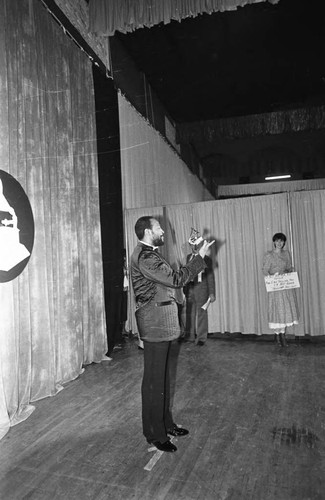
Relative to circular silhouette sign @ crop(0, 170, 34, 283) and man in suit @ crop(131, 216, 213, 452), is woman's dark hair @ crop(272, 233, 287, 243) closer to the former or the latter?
man in suit @ crop(131, 216, 213, 452)

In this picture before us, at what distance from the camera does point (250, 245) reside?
16.0 feet

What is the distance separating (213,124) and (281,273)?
4.37 meters

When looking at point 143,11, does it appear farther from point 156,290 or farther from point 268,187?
point 268,187

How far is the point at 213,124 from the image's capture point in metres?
7.60

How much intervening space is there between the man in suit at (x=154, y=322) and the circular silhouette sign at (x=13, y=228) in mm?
1138

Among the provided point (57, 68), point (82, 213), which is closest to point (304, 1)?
point (57, 68)

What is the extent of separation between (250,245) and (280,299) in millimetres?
889

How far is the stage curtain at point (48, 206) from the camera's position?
9.10 ft

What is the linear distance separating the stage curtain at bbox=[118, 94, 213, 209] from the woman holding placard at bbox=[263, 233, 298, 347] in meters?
2.10

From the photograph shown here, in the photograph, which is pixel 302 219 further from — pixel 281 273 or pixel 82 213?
pixel 82 213

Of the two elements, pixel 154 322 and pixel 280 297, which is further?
pixel 280 297

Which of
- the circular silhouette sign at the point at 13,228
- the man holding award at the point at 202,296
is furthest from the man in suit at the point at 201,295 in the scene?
the circular silhouette sign at the point at 13,228

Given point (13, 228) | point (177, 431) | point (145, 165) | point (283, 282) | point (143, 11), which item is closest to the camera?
point (177, 431)

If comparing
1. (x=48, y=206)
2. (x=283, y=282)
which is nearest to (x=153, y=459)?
(x=48, y=206)
